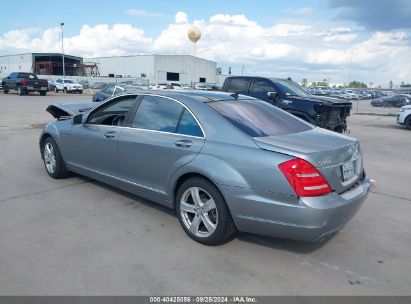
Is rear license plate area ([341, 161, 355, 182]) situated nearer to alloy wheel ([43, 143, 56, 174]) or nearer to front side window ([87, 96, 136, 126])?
front side window ([87, 96, 136, 126])

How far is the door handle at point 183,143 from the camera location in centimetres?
391

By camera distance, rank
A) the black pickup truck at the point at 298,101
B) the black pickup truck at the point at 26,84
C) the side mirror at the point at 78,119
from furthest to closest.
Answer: the black pickup truck at the point at 26,84 < the black pickup truck at the point at 298,101 < the side mirror at the point at 78,119

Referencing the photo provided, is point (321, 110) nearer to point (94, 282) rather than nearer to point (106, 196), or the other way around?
point (106, 196)

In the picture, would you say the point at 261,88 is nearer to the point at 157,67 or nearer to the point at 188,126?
the point at 188,126

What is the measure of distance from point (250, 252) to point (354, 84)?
169978 mm

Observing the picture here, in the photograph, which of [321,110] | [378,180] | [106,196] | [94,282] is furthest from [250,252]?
[321,110]

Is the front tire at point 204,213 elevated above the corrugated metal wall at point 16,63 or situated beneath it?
situated beneath

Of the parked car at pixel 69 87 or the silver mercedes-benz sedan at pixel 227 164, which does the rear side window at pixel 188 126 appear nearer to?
the silver mercedes-benz sedan at pixel 227 164

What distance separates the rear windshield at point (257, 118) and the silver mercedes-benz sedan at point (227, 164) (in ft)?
0.06

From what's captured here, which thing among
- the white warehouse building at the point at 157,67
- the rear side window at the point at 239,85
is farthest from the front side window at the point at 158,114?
the white warehouse building at the point at 157,67

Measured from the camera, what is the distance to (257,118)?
13.6 ft

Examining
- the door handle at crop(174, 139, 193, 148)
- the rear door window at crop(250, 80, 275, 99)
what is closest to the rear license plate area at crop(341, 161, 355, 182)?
the door handle at crop(174, 139, 193, 148)

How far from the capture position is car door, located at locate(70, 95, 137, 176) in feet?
15.9

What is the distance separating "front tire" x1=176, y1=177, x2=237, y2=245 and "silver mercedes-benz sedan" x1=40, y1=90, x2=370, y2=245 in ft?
0.03
